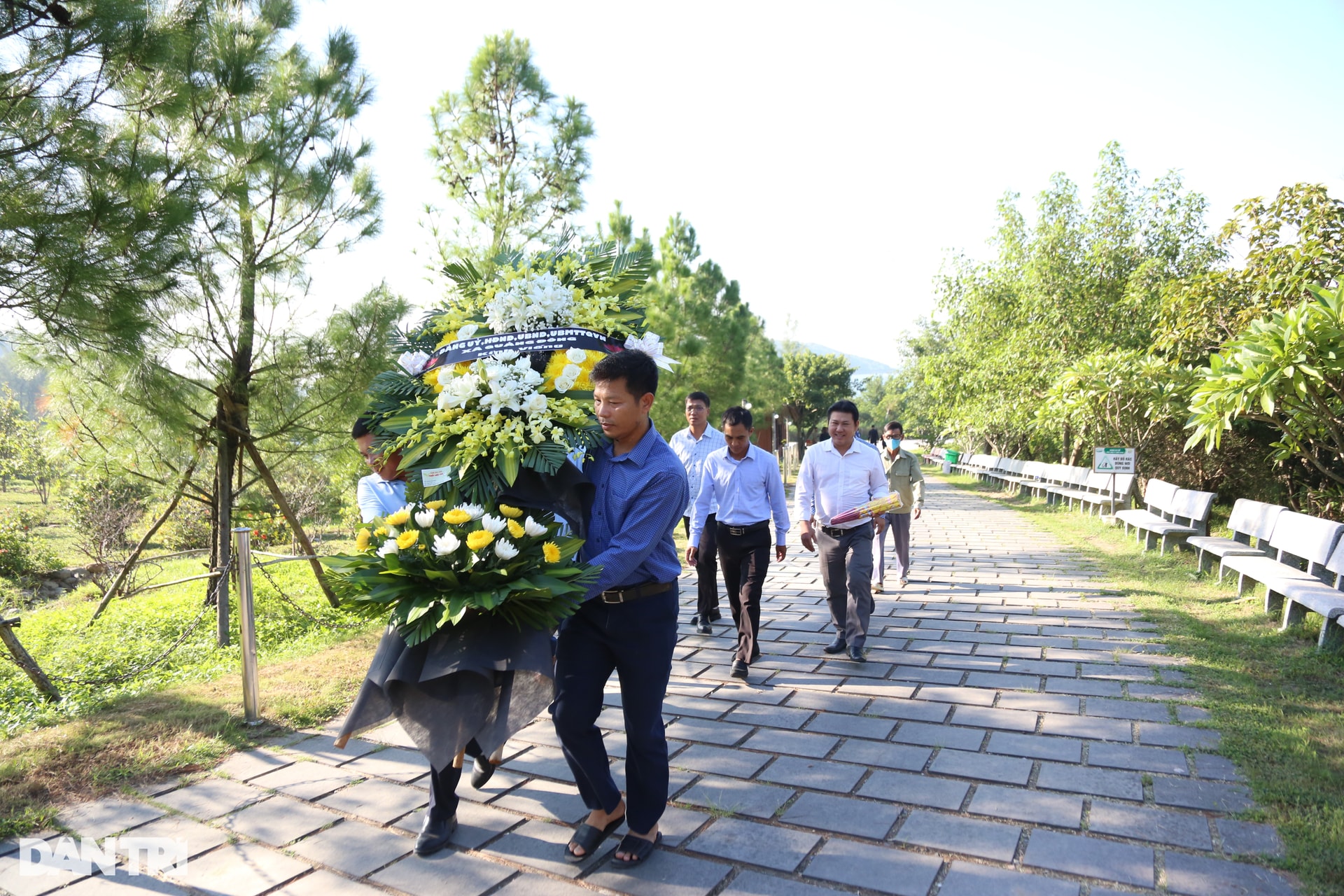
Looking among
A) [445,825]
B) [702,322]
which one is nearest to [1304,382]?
[445,825]

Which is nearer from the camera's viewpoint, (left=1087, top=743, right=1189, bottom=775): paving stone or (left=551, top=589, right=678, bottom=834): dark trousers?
(left=551, top=589, right=678, bottom=834): dark trousers

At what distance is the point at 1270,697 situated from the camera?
4.53 metres

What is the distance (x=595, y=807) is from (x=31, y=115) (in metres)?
4.55

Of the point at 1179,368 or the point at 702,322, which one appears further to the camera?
the point at 702,322

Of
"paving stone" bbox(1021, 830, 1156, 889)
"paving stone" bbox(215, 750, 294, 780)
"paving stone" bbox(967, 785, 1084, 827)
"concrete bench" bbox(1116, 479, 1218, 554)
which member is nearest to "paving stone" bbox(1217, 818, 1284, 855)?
"paving stone" bbox(1021, 830, 1156, 889)

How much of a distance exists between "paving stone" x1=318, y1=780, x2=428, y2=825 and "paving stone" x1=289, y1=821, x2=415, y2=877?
0.31 ft

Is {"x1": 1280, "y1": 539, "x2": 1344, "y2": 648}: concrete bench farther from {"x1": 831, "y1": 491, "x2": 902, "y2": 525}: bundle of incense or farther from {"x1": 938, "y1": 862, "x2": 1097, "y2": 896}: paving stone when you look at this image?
{"x1": 938, "y1": 862, "x2": 1097, "y2": 896}: paving stone

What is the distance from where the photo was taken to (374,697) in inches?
113

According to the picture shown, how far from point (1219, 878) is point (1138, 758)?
1.09 m

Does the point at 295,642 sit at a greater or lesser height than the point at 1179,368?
lesser

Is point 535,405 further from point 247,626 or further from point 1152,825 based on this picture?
point 1152,825

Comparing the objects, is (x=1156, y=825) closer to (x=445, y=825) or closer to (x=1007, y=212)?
(x=445, y=825)

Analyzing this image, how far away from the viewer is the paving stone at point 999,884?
2660 mm

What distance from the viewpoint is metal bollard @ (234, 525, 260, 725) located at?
425 centimetres
